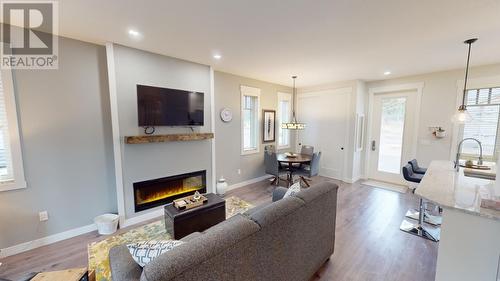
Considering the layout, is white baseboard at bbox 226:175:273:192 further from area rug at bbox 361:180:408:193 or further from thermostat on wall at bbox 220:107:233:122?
area rug at bbox 361:180:408:193

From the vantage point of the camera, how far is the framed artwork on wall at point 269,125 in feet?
17.3

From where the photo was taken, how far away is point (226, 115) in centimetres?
438

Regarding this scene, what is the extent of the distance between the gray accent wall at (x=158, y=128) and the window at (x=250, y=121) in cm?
124

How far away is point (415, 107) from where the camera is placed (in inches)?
176

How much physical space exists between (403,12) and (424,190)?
5.78 feet

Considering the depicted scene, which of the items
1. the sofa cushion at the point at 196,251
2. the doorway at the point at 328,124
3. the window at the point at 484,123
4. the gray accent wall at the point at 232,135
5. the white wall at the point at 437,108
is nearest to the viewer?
the sofa cushion at the point at 196,251

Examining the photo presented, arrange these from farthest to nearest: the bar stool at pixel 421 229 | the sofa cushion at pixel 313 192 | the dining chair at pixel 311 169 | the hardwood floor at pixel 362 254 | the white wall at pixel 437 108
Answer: the dining chair at pixel 311 169, the white wall at pixel 437 108, the bar stool at pixel 421 229, the hardwood floor at pixel 362 254, the sofa cushion at pixel 313 192

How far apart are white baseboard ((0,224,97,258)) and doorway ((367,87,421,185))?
6139 millimetres

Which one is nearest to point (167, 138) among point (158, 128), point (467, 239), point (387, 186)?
point (158, 128)

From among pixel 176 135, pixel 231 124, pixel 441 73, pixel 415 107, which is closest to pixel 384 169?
pixel 415 107

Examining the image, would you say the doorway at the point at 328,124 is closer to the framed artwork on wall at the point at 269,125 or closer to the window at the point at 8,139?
the framed artwork on wall at the point at 269,125

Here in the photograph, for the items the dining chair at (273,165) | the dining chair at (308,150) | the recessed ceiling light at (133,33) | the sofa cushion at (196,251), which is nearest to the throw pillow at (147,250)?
the sofa cushion at (196,251)

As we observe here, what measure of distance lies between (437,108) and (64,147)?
6683mm

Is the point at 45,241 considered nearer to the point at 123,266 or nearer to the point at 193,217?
the point at 193,217
